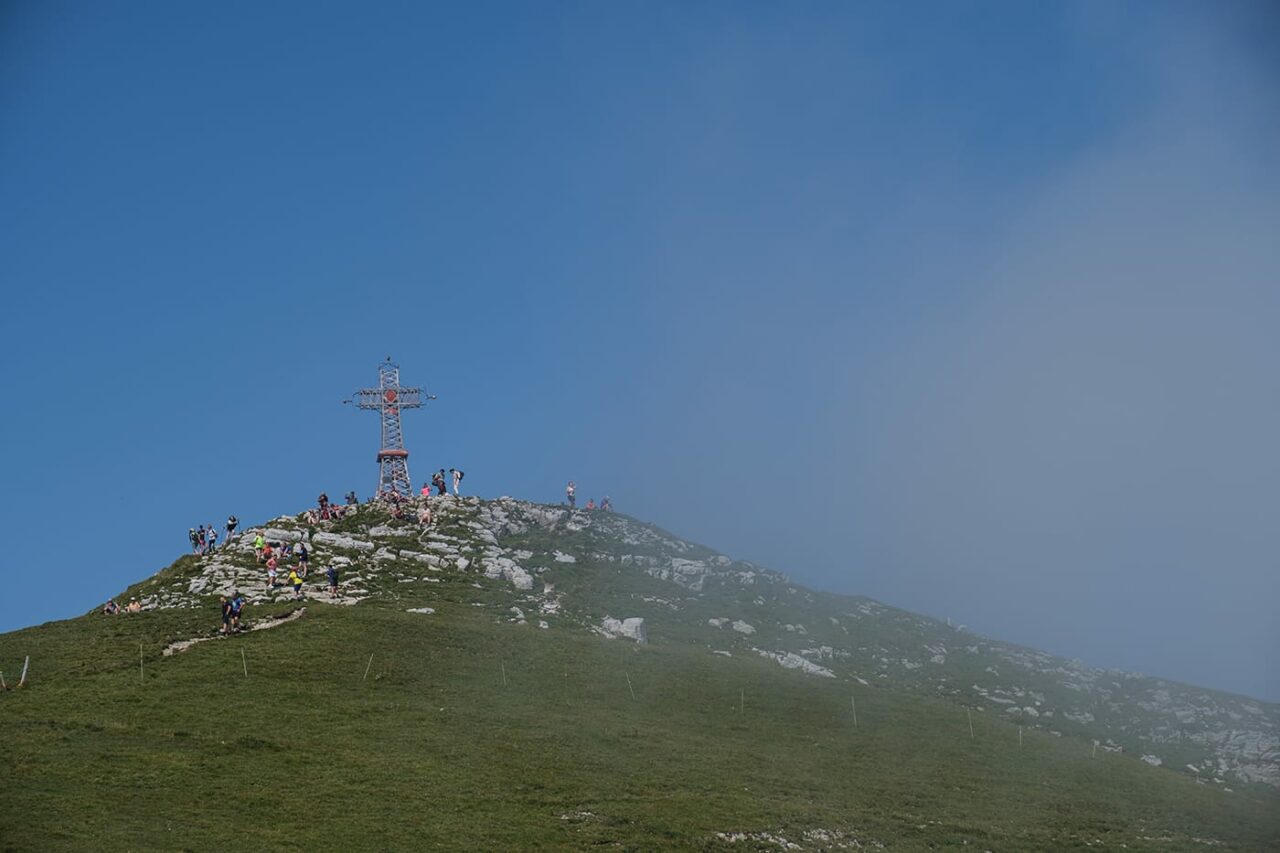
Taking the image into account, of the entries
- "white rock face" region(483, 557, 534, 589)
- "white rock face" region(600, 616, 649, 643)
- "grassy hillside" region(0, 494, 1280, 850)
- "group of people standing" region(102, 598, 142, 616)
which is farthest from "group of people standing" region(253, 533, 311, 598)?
"white rock face" region(600, 616, 649, 643)

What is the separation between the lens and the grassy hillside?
4828cm

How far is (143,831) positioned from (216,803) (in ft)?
13.5

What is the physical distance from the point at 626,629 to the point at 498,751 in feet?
96.8

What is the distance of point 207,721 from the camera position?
57531 millimetres

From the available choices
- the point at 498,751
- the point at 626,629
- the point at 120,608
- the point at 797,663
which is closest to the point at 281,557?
the point at 120,608

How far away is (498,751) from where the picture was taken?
190 ft

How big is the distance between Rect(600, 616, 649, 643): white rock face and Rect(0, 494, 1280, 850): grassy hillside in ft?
6.75

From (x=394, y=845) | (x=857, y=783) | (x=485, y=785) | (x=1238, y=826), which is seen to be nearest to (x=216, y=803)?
(x=394, y=845)

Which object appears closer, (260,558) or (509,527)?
(260,558)

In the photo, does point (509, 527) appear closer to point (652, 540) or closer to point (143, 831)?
point (652, 540)

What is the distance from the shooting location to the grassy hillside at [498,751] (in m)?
48.3

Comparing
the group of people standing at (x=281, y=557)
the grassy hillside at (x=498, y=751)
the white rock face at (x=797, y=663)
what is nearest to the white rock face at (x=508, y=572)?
the grassy hillside at (x=498, y=751)

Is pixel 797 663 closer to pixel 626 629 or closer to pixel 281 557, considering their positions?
pixel 626 629

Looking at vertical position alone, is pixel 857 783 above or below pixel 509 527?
below
